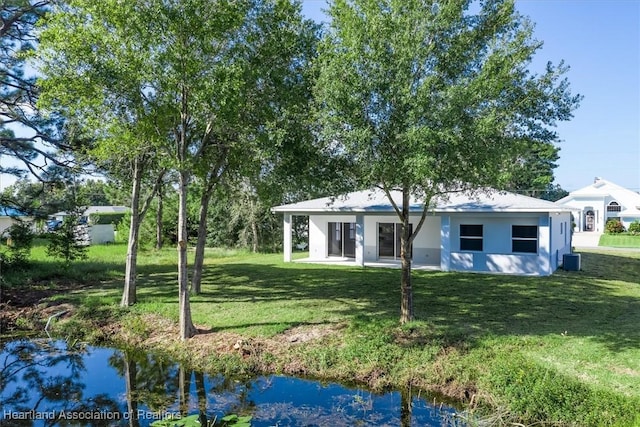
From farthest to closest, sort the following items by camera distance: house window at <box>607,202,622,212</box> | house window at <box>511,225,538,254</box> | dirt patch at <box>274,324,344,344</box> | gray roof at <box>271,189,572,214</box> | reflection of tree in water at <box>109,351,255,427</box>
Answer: house window at <box>607,202,622,212</box> < house window at <box>511,225,538,254</box> < gray roof at <box>271,189,572,214</box> < dirt patch at <box>274,324,344,344</box> < reflection of tree in water at <box>109,351,255,427</box>

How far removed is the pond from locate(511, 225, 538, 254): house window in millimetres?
11262

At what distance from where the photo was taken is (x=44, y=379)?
8.84 metres

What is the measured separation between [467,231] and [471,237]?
29 cm

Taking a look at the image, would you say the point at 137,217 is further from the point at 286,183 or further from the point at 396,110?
the point at 396,110

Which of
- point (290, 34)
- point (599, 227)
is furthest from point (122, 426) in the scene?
point (599, 227)

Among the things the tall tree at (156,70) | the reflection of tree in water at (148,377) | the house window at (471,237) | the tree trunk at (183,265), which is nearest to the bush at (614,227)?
the house window at (471,237)

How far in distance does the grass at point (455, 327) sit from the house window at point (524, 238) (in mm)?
1350

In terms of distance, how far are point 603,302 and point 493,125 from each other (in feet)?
24.9

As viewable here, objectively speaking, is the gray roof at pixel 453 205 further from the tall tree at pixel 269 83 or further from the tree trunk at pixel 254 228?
the tree trunk at pixel 254 228

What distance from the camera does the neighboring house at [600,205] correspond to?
42.5 metres

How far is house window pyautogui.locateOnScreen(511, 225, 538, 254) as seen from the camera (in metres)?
16.8

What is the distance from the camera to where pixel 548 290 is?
13797 mm

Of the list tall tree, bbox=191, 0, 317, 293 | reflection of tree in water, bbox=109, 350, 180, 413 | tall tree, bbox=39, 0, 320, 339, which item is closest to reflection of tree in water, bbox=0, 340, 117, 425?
reflection of tree in water, bbox=109, 350, 180, 413

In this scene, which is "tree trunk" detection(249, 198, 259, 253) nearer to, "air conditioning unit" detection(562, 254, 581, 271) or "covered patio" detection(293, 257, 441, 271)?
"covered patio" detection(293, 257, 441, 271)
